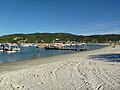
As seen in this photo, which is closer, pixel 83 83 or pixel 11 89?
pixel 11 89

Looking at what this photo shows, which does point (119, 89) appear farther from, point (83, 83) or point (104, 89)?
point (83, 83)

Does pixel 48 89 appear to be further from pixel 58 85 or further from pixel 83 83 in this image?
pixel 83 83

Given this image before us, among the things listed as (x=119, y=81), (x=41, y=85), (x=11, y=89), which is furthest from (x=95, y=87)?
(x=11, y=89)

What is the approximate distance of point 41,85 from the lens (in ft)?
35.0

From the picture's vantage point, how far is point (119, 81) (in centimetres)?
1084

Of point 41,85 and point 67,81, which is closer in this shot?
point 41,85

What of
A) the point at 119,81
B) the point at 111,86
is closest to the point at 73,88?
the point at 111,86

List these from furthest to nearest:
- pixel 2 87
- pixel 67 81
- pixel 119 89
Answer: pixel 67 81 < pixel 2 87 < pixel 119 89

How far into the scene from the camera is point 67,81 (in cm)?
1150

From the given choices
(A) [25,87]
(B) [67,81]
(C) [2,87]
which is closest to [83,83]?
(B) [67,81]

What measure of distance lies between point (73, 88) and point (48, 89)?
109cm

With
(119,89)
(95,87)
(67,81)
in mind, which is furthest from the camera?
(67,81)

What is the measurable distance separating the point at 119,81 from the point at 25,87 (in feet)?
14.9

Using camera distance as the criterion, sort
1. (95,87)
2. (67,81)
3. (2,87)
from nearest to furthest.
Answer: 1. (95,87)
2. (2,87)
3. (67,81)
